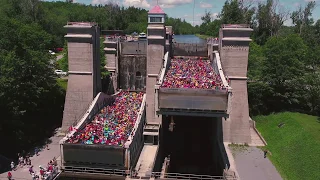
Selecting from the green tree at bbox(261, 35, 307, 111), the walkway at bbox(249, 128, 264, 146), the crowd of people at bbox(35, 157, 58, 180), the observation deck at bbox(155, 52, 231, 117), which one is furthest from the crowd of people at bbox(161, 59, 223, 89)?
the crowd of people at bbox(35, 157, 58, 180)

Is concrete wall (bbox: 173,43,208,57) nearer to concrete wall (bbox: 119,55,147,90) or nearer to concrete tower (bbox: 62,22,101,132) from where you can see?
concrete wall (bbox: 119,55,147,90)

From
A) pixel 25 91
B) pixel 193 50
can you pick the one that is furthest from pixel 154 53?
pixel 25 91

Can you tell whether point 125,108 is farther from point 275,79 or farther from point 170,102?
Answer: point 275,79

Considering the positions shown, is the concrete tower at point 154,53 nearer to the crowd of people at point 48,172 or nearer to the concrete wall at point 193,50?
the concrete wall at point 193,50

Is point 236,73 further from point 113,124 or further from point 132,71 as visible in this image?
point 132,71

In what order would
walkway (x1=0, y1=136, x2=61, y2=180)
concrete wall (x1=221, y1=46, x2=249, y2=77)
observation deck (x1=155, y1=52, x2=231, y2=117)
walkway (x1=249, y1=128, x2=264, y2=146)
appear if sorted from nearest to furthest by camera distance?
1. walkway (x1=0, y1=136, x2=61, y2=180)
2. observation deck (x1=155, y1=52, x2=231, y2=117)
3. concrete wall (x1=221, y1=46, x2=249, y2=77)
4. walkway (x1=249, y1=128, x2=264, y2=146)

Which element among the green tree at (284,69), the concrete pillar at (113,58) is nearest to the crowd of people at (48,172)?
the concrete pillar at (113,58)
